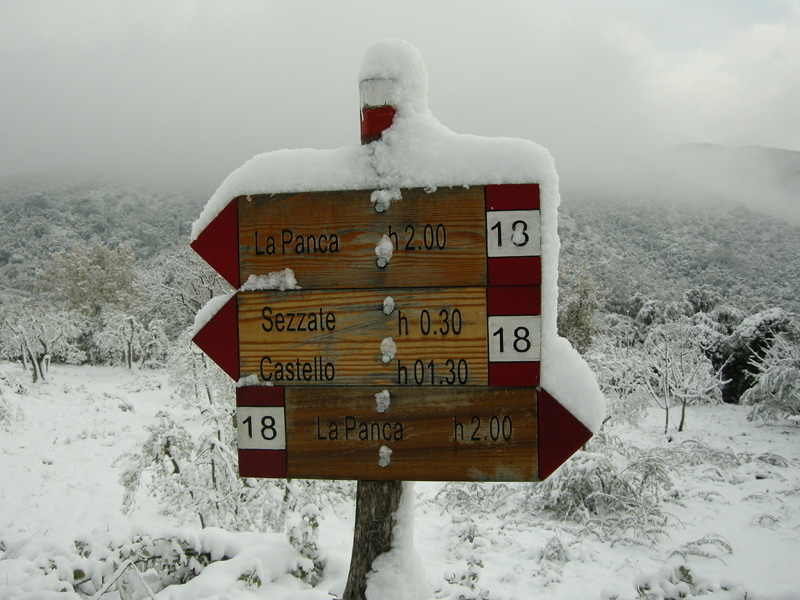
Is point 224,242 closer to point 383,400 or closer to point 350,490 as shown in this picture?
point 383,400

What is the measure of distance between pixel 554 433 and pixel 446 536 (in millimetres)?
4421

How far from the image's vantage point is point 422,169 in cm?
152

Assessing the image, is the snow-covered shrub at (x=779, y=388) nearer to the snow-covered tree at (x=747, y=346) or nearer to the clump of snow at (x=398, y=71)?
the snow-covered tree at (x=747, y=346)

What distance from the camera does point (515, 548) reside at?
16.5 ft

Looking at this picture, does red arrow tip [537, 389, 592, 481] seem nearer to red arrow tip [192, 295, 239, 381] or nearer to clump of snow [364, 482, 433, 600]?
clump of snow [364, 482, 433, 600]

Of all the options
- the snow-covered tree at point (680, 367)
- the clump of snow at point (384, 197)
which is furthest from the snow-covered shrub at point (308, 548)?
the snow-covered tree at point (680, 367)

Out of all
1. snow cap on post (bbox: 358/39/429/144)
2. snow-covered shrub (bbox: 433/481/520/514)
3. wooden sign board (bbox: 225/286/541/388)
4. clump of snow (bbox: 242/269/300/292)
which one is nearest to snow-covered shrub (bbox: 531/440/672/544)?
snow-covered shrub (bbox: 433/481/520/514)

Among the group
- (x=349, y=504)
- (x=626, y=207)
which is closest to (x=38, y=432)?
(x=349, y=504)

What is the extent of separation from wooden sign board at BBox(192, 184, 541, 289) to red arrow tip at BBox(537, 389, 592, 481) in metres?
0.39

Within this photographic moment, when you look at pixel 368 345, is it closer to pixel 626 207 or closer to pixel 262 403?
pixel 262 403

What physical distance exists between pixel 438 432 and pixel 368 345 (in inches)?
13.8

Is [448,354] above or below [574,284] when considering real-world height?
above

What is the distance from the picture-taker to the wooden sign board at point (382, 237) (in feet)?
4.83

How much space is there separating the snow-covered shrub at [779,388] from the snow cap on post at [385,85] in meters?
16.2
